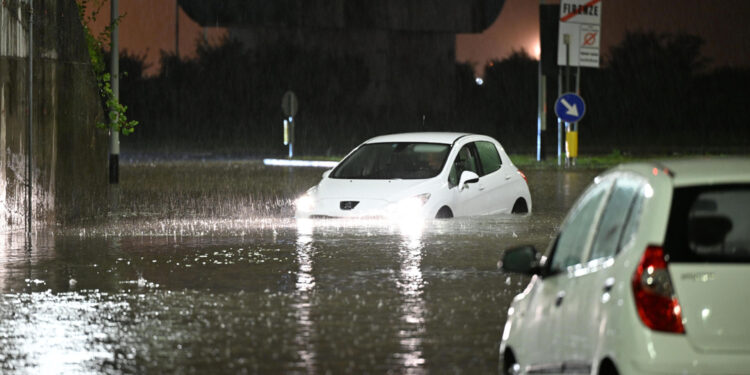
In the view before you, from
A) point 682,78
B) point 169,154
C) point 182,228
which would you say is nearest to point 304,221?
point 182,228

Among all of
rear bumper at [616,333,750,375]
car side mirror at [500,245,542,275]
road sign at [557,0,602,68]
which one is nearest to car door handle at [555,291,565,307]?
car side mirror at [500,245,542,275]

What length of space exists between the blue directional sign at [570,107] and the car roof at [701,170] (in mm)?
31348

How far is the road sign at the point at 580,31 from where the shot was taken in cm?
3941

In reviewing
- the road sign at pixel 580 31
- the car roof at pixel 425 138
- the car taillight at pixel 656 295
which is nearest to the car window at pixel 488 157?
the car roof at pixel 425 138

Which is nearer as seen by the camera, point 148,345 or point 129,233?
point 148,345

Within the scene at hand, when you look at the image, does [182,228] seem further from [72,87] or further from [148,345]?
[148,345]

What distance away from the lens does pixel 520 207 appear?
20906 millimetres

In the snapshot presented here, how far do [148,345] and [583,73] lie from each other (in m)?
79.5

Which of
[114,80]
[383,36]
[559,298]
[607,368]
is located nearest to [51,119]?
[114,80]

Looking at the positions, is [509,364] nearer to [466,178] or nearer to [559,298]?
[559,298]

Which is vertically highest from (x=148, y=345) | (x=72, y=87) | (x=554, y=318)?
(x=72, y=87)

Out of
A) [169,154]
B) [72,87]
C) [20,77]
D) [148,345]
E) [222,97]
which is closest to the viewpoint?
[148,345]

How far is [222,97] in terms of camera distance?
80375mm

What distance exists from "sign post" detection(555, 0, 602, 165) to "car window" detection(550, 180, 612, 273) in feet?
107
